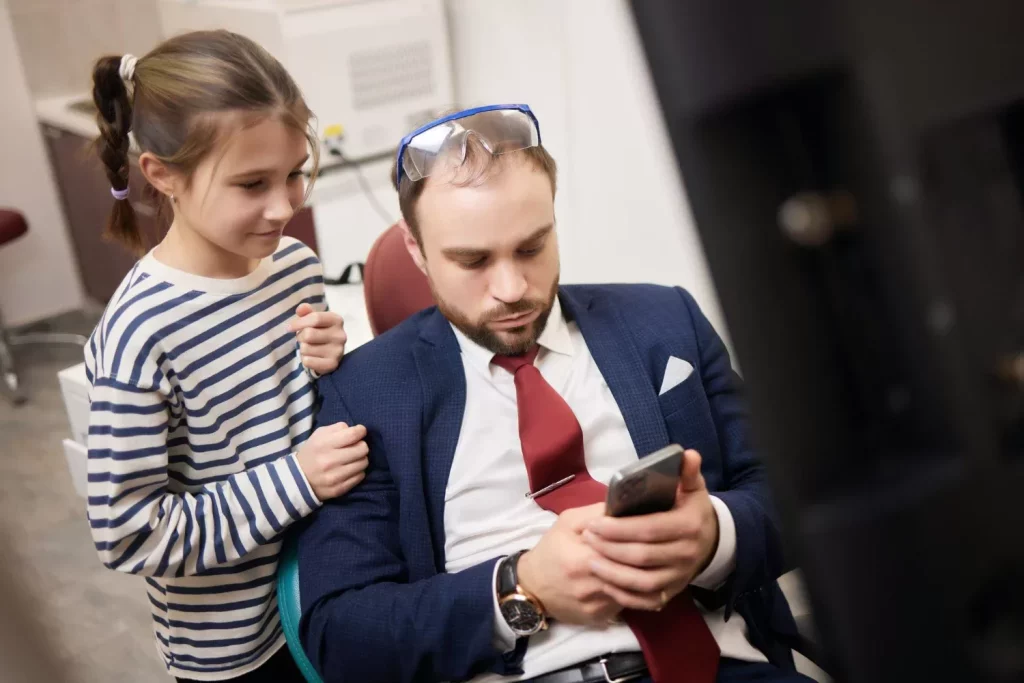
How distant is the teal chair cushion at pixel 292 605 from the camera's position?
1240 millimetres

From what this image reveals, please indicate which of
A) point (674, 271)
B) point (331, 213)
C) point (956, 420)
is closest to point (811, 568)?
point (956, 420)

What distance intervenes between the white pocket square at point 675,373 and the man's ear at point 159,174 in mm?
701

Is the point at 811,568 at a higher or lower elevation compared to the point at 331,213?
lower

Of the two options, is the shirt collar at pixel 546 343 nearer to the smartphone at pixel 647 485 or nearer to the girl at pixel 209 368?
the girl at pixel 209 368

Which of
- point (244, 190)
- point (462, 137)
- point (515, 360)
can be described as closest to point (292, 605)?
point (515, 360)

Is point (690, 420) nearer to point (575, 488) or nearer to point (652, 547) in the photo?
point (575, 488)

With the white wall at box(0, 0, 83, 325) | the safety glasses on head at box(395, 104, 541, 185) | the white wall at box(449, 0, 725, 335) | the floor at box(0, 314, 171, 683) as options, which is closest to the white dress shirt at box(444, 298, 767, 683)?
the safety glasses on head at box(395, 104, 541, 185)

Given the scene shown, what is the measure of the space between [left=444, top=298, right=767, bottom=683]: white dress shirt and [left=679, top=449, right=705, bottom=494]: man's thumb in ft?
0.29

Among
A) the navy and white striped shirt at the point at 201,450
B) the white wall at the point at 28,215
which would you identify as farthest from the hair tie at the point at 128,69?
the white wall at the point at 28,215

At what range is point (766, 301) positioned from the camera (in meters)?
0.31

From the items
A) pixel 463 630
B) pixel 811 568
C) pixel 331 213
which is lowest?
pixel 463 630

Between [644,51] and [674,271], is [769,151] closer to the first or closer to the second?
[644,51]

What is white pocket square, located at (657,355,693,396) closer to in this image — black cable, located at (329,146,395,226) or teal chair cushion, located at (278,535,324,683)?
teal chair cushion, located at (278,535,324,683)

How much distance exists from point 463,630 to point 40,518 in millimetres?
2198
